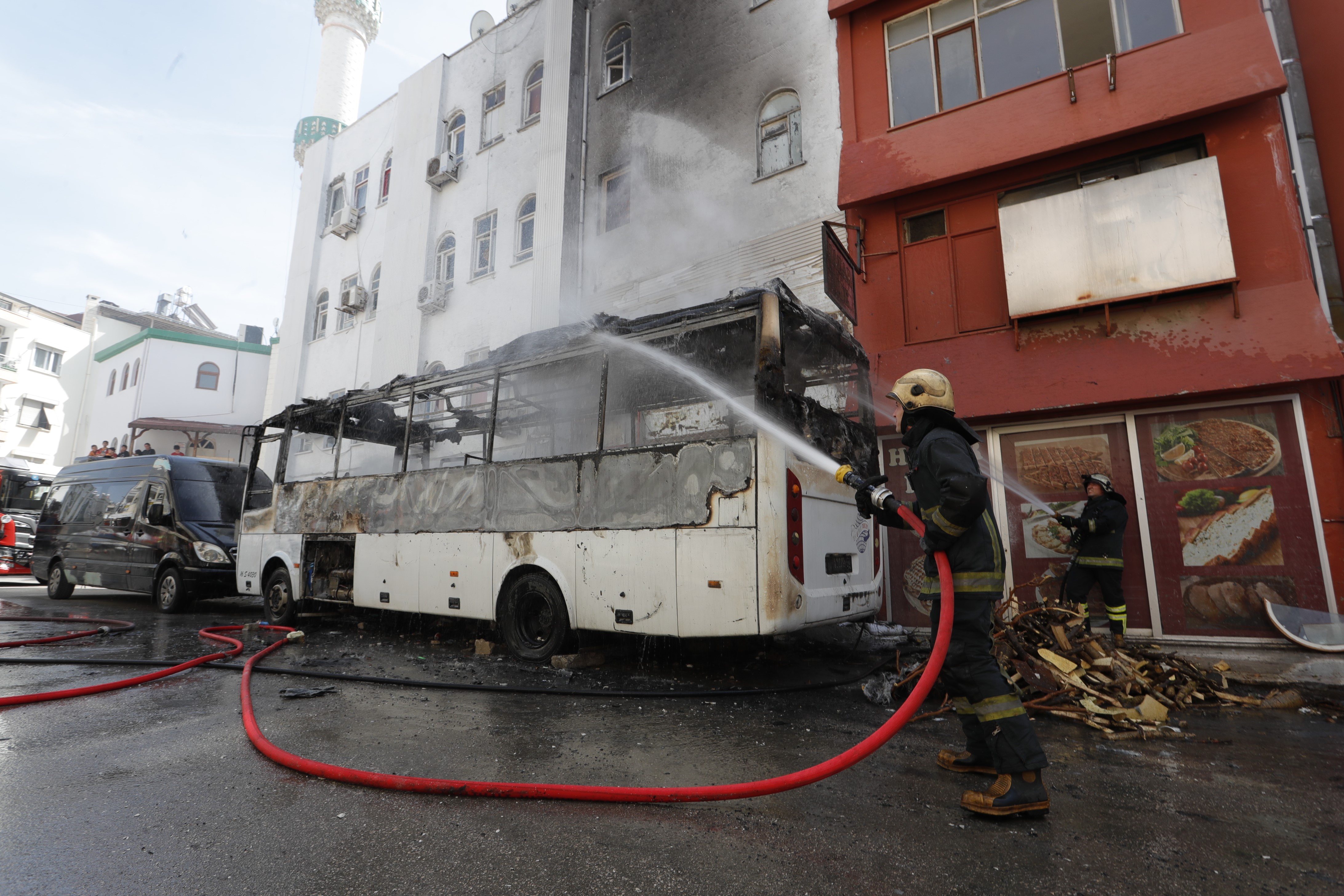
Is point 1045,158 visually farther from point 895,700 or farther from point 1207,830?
point 1207,830

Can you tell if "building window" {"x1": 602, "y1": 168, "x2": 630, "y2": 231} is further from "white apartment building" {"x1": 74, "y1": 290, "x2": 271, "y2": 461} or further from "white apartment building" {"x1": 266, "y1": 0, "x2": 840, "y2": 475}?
"white apartment building" {"x1": 74, "y1": 290, "x2": 271, "y2": 461}

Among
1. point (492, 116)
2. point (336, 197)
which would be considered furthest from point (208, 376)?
point (492, 116)

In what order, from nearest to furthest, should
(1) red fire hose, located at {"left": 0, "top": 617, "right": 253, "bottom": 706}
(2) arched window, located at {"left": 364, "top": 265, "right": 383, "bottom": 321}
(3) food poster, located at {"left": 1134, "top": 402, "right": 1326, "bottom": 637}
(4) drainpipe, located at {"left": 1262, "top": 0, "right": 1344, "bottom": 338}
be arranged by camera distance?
1. (1) red fire hose, located at {"left": 0, "top": 617, "right": 253, "bottom": 706}
2. (3) food poster, located at {"left": 1134, "top": 402, "right": 1326, "bottom": 637}
3. (4) drainpipe, located at {"left": 1262, "top": 0, "right": 1344, "bottom": 338}
4. (2) arched window, located at {"left": 364, "top": 265, "right": 383, "bottom": 321}

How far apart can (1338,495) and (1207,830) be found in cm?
625

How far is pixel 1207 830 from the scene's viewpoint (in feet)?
8.43

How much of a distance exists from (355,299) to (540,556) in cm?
1581

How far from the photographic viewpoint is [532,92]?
53.1ft

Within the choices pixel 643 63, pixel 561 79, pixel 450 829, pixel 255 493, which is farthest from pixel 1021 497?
pixel 561 79

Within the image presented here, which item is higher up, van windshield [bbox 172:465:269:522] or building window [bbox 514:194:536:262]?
building window [bbox 514:194:536:262]

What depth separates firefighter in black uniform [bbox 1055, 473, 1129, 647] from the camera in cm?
677

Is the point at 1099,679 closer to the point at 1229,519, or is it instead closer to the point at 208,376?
the point at 1229,519

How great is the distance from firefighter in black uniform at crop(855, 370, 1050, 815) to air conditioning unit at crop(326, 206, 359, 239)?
2060 cm

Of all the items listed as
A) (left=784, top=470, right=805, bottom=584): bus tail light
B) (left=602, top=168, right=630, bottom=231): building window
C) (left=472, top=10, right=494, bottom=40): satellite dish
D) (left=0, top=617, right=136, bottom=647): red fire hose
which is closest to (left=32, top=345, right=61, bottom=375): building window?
(left=472, top=10, right=494, bottom=40): satellite dish

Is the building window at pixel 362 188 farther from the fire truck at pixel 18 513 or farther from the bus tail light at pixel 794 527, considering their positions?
the bus tail light at pixel 794 527
